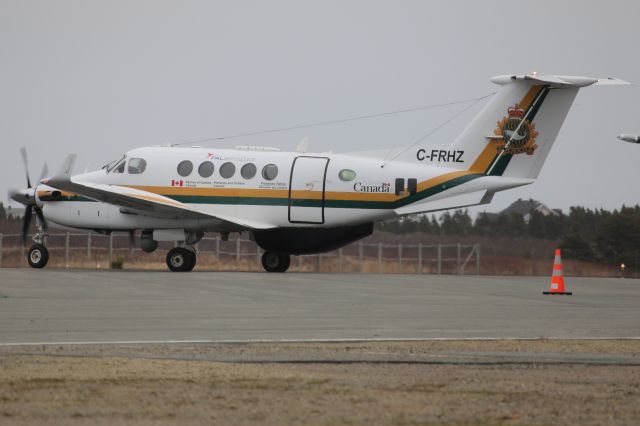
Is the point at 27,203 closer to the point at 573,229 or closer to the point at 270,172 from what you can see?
A: the point at 270,172

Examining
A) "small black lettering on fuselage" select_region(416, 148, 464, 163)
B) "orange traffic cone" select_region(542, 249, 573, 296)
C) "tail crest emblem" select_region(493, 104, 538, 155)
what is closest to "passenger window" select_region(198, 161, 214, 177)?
"small black lettering on fuselage" select_region(416, 148, 464, 163)

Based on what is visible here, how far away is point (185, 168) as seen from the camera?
36.6m

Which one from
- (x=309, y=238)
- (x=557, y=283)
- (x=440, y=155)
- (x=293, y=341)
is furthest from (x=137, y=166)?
(x=293, y=341)

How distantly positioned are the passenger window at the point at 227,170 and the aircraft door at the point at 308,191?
1908mm

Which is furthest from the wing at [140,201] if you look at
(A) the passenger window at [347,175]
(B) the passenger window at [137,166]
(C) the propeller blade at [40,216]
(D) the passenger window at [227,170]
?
(A) the passenger window at [347,175]

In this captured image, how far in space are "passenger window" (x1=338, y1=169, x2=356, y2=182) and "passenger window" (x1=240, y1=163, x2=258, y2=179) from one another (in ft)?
8.75

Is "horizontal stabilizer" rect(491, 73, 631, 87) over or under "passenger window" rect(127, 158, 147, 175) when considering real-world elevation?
over

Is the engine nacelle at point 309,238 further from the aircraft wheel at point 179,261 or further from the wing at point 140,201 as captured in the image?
the aircraft wheel at point 179,261

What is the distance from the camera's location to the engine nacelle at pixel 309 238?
36.1 m

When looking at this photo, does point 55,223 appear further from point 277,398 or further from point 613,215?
point 277,398

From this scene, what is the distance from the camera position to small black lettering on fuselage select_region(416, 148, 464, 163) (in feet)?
115

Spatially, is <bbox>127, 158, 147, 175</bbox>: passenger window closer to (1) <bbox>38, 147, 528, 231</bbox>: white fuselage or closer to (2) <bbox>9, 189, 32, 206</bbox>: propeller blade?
(1) <bbox>38, 147, 528, 231</bbox>: white fuselage

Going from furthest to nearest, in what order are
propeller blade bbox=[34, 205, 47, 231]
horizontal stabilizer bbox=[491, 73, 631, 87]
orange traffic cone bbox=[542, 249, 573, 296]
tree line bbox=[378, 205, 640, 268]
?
tree line bbox=[378, 205, 640, 268] < propeller blade bbox=[34, 205, 47, 231] < horizontal stabilizer bbox=[491, 73, 631, 87] < orange traffic cone bbox=[542, 249, 573, 296]

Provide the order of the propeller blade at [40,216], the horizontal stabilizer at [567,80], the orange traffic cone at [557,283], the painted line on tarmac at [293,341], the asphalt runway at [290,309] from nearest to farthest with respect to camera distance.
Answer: the painted line on tarmac at [293,341] → the asphalt runway at [290,309] → the orange traffic cone at [557,283] → the horizontal stabilizer at [567,80] → the propeller blade at [40,216]
